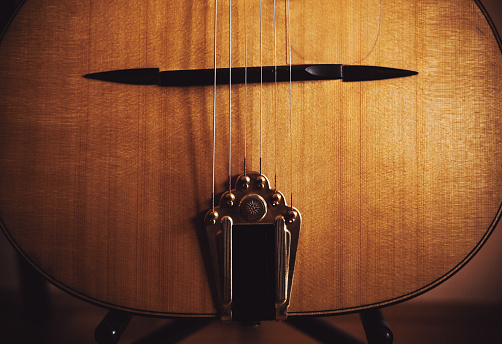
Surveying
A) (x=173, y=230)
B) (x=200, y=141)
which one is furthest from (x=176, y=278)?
(x=200, y=141)

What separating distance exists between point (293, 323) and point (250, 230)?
269 mm

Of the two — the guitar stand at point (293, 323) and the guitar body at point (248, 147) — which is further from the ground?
the guitar body at point (248, 147)

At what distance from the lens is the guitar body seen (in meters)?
0.53

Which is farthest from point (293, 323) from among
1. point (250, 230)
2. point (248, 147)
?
point (248, 147)

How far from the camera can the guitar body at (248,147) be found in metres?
0.53

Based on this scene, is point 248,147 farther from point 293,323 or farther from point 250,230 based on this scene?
point 293,323

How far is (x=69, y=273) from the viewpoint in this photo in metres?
0.54

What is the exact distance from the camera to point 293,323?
68 cm

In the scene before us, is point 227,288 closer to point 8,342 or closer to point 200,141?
point 200,141

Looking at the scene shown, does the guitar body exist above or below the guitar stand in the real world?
above

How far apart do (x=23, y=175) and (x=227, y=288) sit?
14.2 inches

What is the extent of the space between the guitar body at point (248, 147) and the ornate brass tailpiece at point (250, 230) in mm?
17

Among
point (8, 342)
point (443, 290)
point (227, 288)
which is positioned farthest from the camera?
point (443, 290)

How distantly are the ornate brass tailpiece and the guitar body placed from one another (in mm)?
17
